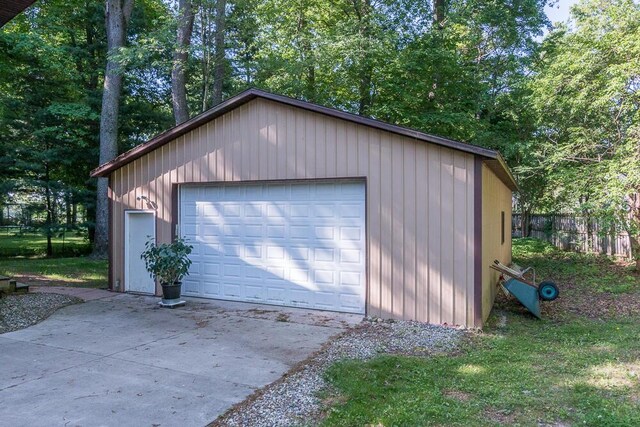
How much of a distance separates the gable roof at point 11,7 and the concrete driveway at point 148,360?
358 centimetres

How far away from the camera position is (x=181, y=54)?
44.1 ft

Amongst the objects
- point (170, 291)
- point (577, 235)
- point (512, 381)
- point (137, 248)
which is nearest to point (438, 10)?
point (577, 235)

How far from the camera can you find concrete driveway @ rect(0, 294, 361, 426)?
11.9 feet

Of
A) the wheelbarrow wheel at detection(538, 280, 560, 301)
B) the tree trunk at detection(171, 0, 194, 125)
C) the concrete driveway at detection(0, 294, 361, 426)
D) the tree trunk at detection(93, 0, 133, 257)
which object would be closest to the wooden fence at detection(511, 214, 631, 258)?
the wheelbarrow wheel at detection(538, 280, 560, 301)

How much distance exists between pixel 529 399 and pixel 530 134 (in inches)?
537

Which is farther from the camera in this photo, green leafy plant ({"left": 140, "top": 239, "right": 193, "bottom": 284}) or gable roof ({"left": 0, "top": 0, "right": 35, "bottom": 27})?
green leafy plant ({"left": 140, "top": 239, "right": 193, "bottom": 284})

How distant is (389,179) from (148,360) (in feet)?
13.8

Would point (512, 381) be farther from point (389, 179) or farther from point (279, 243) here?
point (279, 243)

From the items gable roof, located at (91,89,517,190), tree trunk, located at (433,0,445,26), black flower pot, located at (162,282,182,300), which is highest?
tree trunk, located at (433,0,445,26)

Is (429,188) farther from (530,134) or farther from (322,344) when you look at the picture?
(530,134)

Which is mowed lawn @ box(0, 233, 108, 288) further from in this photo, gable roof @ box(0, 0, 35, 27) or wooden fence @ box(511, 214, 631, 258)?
wooden fence @ box(511, 214, 631, 258)

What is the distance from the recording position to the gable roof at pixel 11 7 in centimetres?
405

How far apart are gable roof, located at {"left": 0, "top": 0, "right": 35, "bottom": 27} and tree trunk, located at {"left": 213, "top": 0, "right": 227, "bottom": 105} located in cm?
1044

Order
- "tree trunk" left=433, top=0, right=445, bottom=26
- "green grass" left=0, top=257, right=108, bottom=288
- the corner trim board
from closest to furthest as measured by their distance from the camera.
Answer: the corner trim board, "green grass" left=0, top=257, right=108, bottom=288, "tree trunk" left=433, top=0, right=445, bottom=26
